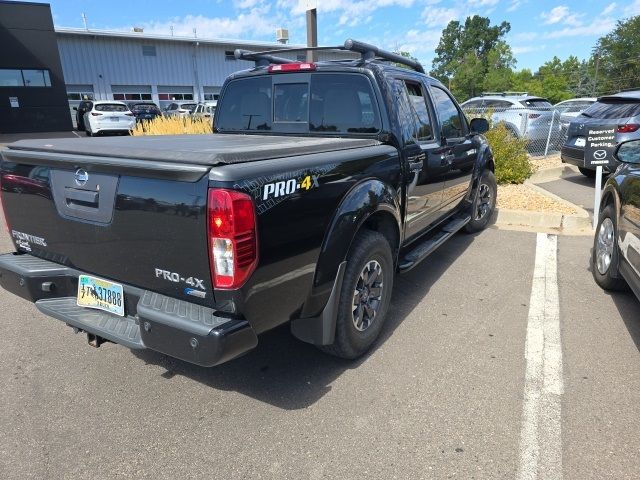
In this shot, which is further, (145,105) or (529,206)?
(145,105)

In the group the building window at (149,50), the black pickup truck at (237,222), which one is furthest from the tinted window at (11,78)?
the black pickup truck at (237,222)

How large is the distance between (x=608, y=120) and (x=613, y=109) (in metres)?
0.37

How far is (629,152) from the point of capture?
149 inches

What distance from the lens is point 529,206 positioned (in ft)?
24.1

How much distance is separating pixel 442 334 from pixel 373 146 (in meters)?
1.57

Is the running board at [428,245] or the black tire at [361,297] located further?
the running board at [428,245]

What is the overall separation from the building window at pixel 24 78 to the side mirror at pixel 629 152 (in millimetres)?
28576

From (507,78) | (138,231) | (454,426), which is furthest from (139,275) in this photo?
(507,78)

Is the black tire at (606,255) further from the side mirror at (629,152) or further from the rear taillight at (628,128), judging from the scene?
the rear taillight at (628,128)

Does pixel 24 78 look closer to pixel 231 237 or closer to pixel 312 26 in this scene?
pixel 312 26

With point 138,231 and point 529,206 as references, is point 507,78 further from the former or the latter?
point 138,231

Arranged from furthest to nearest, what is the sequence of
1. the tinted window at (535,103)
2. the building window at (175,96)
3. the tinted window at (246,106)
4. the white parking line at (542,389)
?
the building window at (175,96), the tinted window at (535,103), the tinted window at (246,106), the white parking line at (542,389)

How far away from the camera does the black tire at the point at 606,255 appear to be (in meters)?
4.08

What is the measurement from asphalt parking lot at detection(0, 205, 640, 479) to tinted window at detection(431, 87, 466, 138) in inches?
76.0
